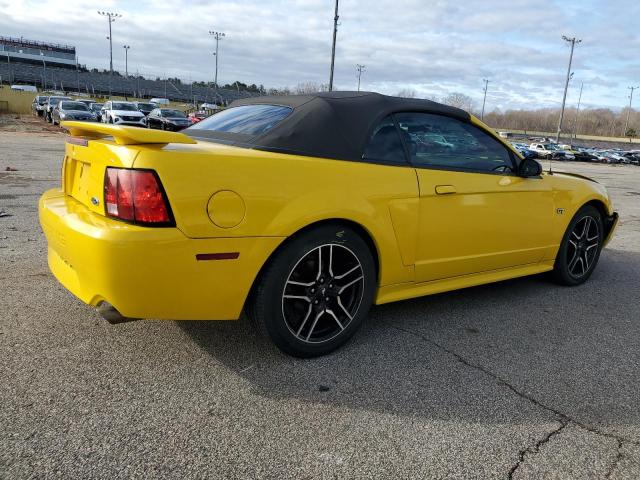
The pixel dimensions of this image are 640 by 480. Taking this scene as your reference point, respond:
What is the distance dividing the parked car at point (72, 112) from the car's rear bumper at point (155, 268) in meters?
26.9

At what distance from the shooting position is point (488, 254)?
12.7 ft

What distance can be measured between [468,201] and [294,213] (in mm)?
1403

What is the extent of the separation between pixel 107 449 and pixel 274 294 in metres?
1.07

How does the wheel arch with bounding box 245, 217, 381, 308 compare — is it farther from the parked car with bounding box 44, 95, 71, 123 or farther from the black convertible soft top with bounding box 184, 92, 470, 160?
the parked car with bounding box 44, 95, 71, 123

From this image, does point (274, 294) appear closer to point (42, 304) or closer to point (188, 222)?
point (188, 222)

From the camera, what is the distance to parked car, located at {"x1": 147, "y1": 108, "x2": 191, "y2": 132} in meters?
28.8

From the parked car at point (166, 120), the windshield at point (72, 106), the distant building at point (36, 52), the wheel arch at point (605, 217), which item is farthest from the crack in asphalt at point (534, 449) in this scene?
the distant building at point (36, 52)

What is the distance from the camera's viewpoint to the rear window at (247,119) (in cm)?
330

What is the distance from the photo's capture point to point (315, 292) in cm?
305

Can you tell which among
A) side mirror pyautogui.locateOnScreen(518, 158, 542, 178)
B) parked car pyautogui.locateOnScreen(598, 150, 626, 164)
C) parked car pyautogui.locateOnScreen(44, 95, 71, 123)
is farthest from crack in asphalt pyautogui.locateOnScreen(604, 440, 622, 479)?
parked car pyautogui.locateOnScreen(598, 150, 626, 164)

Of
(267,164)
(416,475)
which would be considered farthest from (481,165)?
(416,475)

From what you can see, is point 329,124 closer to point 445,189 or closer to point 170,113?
point 445,189

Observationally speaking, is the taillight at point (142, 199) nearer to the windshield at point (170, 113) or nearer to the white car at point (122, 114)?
the white car at point (122, 114)

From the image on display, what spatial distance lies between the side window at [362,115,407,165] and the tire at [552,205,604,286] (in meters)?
2.05
